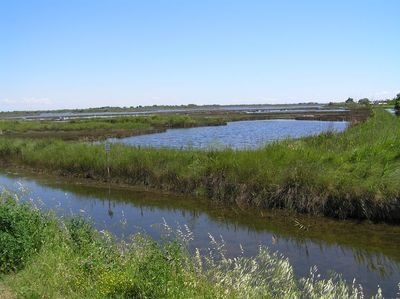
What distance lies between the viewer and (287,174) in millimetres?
13492

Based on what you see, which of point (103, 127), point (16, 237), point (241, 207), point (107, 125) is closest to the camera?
point (16, 237)

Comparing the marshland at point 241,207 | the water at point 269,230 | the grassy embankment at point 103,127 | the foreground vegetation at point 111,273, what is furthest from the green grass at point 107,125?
the foreground vegetation at point 111,273

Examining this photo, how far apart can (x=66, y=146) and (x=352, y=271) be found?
18.7m

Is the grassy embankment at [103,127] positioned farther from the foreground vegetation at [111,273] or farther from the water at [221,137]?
the foreground vegetation at [111,273]

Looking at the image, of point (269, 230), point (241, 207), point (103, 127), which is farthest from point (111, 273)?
point (103, 127)

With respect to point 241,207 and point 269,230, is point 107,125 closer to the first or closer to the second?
point 241,207

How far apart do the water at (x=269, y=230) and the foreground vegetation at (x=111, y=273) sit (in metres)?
2.01

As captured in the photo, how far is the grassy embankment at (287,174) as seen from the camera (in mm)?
12039

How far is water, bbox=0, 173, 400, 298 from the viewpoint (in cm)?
916

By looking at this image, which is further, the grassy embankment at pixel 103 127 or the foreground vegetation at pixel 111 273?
the grassy embankment at pixel 103 127

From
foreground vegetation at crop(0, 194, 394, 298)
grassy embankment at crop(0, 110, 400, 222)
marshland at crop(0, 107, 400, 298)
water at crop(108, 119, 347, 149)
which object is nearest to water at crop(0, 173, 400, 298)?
marshland at crop(0, 107, 400, 298)

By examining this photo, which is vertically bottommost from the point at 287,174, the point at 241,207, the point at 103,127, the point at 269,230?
the point at 269,230

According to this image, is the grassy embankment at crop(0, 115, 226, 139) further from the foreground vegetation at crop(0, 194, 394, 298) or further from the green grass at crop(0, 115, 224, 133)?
the foreground vegetation at crop(0, 194, 394, 298)

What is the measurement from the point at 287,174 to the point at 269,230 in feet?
7.61
